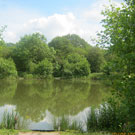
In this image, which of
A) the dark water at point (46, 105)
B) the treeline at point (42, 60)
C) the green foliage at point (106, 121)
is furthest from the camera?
the treeline at point (42, 60)

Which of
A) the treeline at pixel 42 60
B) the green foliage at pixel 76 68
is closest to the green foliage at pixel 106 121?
the treeline at pixel 42 60

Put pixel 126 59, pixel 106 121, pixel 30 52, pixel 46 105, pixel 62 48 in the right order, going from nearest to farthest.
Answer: pixel 126 59 < pixel 106 121 < pixel 46 105 < pixel 30 52 < pixel 62 48

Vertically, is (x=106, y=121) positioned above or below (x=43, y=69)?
below

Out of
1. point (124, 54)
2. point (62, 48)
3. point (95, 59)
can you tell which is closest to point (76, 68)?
point (95, 59)

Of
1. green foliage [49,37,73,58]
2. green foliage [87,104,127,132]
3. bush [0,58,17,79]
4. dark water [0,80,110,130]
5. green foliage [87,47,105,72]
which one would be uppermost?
green foliage [49,37,73,58]

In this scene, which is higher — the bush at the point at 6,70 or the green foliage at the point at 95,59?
the green foliage at the point at 95,59

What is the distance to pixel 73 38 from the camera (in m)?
60.6

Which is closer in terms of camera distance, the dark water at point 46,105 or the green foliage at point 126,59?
the green foliage at point 126,59

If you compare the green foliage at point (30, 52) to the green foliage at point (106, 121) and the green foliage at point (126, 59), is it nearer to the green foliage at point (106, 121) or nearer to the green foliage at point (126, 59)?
the green foliage at point (106, 121)

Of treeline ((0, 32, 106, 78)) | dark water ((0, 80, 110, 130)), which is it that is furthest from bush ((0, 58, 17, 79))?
dark water ((0, 80, 110, 130))

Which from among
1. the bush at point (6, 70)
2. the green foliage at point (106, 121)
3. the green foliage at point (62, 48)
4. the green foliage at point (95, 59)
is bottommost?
the green foliage at point (106, 121)

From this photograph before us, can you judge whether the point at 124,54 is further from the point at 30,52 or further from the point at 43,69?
the point at 30,52

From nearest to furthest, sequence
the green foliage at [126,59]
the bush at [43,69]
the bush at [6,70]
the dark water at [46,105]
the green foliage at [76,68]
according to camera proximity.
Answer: the green foliage at [126,59]
the dark water at [46,105]
the bush at [6,70]
the bush at [43,69]
the green foliage at [76,68]

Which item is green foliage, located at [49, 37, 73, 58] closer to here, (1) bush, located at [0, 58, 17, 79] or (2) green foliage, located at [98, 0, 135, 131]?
(1) bush, located at [0, 58, 17, 79]
